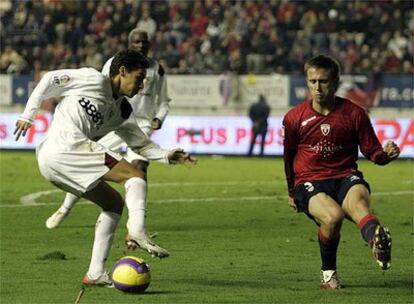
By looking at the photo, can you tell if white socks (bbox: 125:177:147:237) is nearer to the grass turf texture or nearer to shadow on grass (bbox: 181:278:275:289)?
the grass turf texture

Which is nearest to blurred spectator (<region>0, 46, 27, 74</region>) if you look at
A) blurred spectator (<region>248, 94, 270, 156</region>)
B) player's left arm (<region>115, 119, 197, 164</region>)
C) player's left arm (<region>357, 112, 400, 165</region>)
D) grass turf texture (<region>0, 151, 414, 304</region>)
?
blurred spectator (<region>248, 94, 270, 156</region>)

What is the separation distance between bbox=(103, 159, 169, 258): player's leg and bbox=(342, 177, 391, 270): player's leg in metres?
1.63

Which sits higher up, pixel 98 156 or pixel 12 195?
pixel 98 156

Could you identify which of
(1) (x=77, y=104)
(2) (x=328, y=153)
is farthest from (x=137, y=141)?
(2) (x=328, y=153)

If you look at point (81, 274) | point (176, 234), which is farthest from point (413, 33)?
point (81, 274)

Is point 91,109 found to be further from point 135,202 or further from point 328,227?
point 328,227

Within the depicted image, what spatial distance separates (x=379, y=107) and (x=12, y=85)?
12.1 meters

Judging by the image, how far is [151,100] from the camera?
16.5 metres

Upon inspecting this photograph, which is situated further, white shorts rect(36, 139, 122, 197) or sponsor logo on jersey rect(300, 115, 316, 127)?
sponsor logo on jersey rect(300, 115, 316, 127)

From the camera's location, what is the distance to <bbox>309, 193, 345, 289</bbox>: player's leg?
1043cm

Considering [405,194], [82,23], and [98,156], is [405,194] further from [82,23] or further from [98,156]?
[82,23]

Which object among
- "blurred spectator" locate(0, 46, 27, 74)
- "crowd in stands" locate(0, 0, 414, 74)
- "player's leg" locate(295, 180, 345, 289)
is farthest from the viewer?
"blurred spectator" locate(0, 46, 27, 74)

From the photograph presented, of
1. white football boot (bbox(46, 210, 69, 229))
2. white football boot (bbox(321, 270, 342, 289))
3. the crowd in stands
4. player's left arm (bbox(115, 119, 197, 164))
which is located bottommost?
the crowd in stands

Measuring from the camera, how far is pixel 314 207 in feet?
34.6
